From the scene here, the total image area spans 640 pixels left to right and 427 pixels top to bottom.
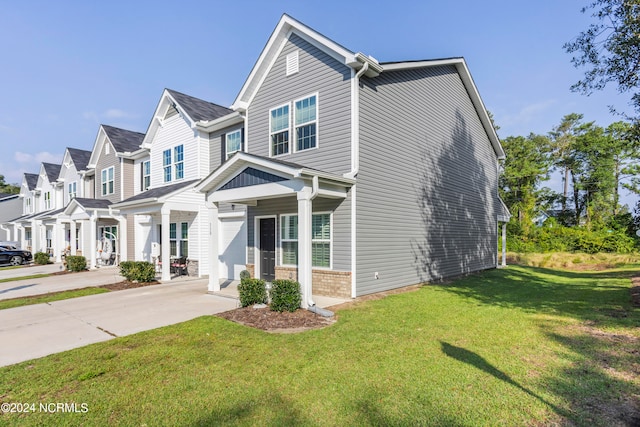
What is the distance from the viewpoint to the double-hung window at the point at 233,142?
43.0ft

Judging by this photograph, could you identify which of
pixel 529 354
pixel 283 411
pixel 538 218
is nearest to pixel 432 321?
pixel 529 354

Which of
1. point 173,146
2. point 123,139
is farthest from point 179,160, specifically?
point 123,139

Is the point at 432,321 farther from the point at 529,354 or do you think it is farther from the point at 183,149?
the point at 183,149

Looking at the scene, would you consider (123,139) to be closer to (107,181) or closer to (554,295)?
(107,181)

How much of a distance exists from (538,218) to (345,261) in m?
36.3

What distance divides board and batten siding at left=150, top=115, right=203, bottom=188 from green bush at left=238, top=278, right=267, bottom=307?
7.85 m

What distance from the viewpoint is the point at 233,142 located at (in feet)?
44.0

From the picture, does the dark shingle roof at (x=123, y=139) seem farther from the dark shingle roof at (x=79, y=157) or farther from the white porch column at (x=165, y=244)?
the white porch column at (x=165, y=244)

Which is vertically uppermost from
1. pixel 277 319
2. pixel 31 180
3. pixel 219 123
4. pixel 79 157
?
pixel 79 157

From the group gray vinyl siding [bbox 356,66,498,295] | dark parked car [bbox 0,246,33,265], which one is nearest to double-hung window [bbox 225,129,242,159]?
gray vinyl siding [bbox 356,66,498,295]

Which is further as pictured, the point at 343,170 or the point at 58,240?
the point at 58,240

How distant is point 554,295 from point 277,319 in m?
8.59

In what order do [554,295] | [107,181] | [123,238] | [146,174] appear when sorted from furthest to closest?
[107,181], [146,174], [123,238], [554,295]

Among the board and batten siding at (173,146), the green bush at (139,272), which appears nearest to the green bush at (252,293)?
the green bush at (139,272)
